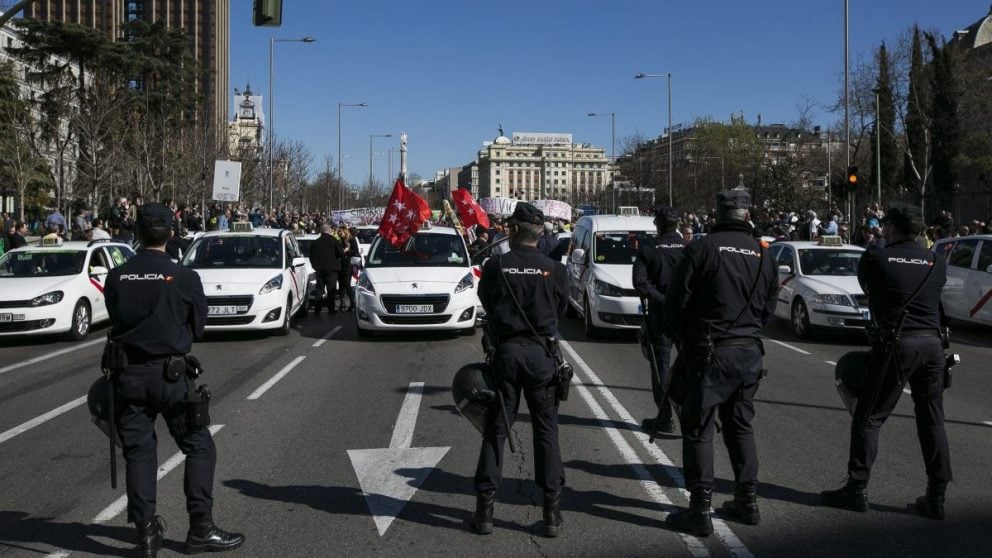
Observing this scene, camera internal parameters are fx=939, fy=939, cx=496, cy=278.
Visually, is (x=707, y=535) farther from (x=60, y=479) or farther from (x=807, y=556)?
(x=60, y=479)

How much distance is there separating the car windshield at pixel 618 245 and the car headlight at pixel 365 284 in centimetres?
355

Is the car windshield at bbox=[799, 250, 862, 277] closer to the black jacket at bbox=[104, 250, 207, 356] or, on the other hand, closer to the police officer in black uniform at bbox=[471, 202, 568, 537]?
the police officer in black uniform at bbox=[471, 202, 568, 537]

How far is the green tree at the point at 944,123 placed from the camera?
46750 millimetres

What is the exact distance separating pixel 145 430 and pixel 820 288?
11889 mm

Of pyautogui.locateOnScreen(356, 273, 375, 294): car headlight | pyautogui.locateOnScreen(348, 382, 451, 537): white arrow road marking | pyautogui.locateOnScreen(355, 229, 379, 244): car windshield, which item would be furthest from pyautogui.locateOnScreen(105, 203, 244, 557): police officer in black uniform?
pyautogui.locateOnScreen(355, 229, 379, 244): car windshield

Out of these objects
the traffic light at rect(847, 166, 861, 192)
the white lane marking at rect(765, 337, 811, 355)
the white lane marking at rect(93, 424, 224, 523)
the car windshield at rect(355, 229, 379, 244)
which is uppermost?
the traffic light at rect(847, 166, 861, 192)

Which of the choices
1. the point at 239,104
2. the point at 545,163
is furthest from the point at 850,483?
the point at 545,163

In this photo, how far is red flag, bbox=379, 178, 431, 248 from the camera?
15.7 m

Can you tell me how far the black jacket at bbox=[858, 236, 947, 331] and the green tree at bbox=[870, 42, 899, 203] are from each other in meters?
30.8

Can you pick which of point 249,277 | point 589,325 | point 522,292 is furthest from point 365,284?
point 522,292

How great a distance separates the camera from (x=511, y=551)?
15.9 feet

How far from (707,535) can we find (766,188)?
42132 mm

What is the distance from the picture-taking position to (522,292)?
5.11 metres

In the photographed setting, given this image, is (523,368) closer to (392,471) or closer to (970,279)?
(392,471)
